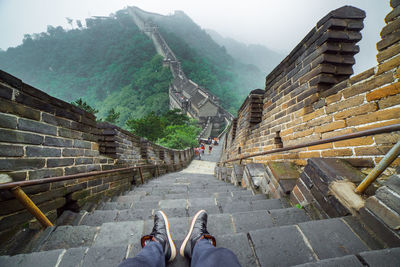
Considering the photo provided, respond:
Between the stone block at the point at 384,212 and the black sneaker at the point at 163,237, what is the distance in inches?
47.8

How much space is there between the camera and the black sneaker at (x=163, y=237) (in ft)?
3.48

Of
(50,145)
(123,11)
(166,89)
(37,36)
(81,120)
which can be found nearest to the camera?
(50,145)

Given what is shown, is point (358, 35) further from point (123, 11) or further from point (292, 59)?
point (123, 11)

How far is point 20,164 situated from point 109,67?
194 feet

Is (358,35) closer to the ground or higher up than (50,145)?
higher up

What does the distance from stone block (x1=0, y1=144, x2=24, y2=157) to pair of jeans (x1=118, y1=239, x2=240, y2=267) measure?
1.28 meters

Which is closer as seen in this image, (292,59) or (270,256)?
(270,256)

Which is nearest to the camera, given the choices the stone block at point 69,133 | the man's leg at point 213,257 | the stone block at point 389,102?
the man's leg at point 213,257

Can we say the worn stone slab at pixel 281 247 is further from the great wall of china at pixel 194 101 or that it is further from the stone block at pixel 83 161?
the great wall of china at pixel 194 101

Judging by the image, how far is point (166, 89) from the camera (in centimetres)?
3825

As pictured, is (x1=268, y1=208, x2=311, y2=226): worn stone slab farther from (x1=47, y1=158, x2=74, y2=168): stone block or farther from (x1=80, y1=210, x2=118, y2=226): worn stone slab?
(x1=47, y1=158, x2=74, y2=168): stone block

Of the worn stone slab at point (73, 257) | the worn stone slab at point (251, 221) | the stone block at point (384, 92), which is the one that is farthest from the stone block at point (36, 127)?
the stone block at point (384, 92)

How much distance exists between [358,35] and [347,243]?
2.07 metres

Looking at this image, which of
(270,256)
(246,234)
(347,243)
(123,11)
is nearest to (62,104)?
(246,234)
